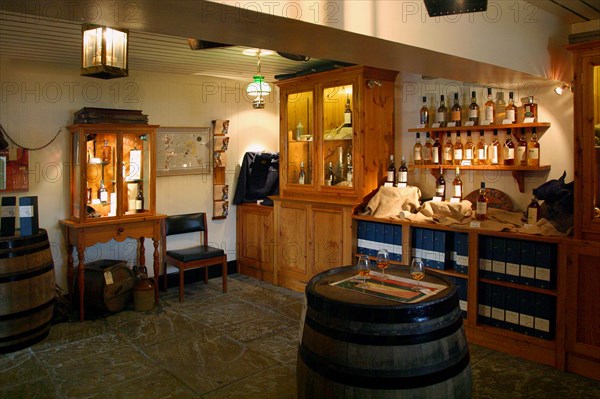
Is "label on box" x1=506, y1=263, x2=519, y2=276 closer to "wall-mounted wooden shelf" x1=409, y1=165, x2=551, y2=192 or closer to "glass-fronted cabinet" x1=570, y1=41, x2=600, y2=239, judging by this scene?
"glass-fronted cabinet" x1=570, y1=41, x2=600, y2=239

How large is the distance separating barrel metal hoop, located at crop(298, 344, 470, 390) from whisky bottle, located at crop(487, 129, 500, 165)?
8.29 feet

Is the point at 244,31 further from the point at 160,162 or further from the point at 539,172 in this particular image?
the point at 160,162

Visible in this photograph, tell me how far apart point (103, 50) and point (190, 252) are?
2.60m

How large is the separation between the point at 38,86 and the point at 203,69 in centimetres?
155

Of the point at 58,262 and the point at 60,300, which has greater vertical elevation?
the point at 58,262

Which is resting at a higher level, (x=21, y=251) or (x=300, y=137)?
(x=300, y=137)

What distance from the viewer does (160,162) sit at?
17.6ft

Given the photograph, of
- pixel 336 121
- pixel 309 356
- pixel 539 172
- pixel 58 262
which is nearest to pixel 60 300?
pixel 58 262

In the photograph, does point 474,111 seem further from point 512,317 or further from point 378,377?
point 378,377

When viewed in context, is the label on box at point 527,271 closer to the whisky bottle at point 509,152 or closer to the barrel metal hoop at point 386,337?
the whisky bottle at point 509,152

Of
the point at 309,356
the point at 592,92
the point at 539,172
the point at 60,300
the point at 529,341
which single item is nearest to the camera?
the point at 309,356

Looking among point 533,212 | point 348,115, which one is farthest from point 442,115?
point 533,212

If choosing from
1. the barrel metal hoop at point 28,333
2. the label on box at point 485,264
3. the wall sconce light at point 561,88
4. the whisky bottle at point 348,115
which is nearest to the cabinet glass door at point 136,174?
the barrel metal hoop at point 28,333

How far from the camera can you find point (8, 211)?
3.92 metres
